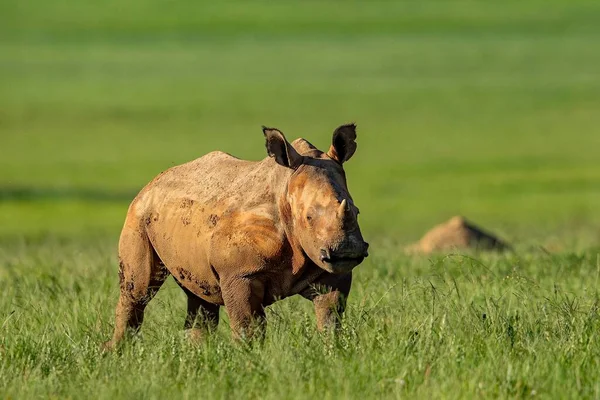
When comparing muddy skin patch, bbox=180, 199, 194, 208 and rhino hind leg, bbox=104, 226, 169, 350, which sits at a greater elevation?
muddy skin patch, bbox=180, 199, 194, 208

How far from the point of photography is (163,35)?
91375 millimetres

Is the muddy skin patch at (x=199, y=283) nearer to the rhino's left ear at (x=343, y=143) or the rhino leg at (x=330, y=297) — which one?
the rhino leg at (x=330, y=297)

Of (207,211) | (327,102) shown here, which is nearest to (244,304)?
(207,211)

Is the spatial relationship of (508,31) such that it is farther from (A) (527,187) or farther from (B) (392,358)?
(B) (392,358)

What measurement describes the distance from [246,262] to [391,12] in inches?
3684

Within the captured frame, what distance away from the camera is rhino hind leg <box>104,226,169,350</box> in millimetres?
8695

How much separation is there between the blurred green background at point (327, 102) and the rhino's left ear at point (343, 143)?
789cm

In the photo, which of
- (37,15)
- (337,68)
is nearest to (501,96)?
(337,68)

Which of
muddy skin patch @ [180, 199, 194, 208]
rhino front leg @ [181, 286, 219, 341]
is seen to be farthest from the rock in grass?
muddy skin patch @ [180, 199, 194, 208]

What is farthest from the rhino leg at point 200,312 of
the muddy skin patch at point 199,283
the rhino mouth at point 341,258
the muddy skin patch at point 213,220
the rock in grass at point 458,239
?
the rock in grass at point 458,239

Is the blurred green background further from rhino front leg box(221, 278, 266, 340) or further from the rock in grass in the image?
rhino front leg box(221, 278, 266, 340)

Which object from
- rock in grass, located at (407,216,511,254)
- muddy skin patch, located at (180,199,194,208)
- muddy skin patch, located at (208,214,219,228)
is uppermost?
muddy skin patch, located at (180,199,194,208)

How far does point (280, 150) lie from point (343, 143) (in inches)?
15.5

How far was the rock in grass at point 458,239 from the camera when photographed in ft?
Result: 47.2
